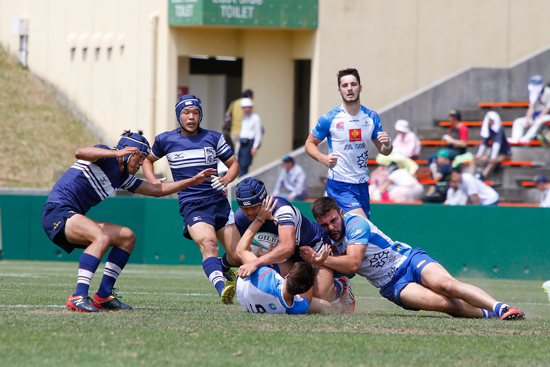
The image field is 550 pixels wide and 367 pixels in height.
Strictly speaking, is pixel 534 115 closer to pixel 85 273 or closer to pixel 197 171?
pixel 197 171

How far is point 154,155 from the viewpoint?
850 centimetres

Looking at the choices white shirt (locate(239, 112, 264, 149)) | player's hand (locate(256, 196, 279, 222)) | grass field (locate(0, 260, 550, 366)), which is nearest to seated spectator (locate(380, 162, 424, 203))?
white shirt (locate(239, 112, 264, 149))

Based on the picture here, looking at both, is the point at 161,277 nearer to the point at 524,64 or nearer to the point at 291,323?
the point at 291,323

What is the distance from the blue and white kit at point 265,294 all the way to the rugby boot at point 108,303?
1074 mm

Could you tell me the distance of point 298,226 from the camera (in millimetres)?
7277

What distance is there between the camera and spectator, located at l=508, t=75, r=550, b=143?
17.8m

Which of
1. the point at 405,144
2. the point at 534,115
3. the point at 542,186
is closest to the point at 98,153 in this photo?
the point at 542,186

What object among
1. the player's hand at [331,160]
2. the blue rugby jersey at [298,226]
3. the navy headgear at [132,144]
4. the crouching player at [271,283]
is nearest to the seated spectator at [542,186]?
the player's hand at [331,160]

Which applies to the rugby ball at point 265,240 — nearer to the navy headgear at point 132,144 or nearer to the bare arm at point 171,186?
the bare arm at point 171,186

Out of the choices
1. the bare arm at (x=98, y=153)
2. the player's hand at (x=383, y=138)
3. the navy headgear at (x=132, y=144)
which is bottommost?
the bare arm at (x=98, y=153)

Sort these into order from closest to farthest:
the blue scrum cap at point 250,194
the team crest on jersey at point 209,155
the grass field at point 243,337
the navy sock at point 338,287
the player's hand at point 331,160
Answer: the grass field at point 243,337
the blue scrum cap at point 250,194
the navy sock at point 338,287
the team crest on jersey at point 209,155
the player's hand at point 331,160

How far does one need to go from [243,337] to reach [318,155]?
3559 mm

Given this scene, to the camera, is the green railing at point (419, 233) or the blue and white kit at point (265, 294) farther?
the green railing at point (419, 233)

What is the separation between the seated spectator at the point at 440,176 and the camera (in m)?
14.9
